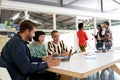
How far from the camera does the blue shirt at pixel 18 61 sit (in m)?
1.45

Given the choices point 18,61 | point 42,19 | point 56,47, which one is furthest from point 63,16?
point 18,61

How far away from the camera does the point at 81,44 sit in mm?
4656

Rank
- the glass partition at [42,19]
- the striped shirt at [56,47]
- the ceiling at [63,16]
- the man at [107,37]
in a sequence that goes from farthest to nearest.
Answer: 1. the man at [107,37]
2. the glass partition at [42,19]
3. the ceiling at [63,16]
4. the striped shirt at [56,47]

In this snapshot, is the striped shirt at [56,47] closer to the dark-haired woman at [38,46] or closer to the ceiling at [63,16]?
the dark-haired woman at [38,46]

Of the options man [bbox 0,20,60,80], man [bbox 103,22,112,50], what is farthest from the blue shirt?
man [bbox 103,22,112,50]

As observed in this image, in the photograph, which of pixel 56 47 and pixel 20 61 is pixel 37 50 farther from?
pixel 20 61

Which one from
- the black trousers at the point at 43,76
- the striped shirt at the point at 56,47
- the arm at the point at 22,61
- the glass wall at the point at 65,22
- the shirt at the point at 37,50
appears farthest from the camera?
the glass wall at the point at 65,22

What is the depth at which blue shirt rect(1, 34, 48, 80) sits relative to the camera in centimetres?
145

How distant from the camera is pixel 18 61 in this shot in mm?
1459

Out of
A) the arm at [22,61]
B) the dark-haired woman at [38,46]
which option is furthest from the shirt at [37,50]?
the arm at [22,61]

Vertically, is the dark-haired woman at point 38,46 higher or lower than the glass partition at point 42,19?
lower

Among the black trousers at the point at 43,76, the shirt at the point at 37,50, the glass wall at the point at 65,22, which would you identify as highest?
the glass wall at the point at 65,22

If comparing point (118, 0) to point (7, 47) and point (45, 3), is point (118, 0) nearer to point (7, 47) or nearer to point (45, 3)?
point (45, 3)

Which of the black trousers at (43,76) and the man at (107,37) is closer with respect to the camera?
the black trousers at (43,76)
